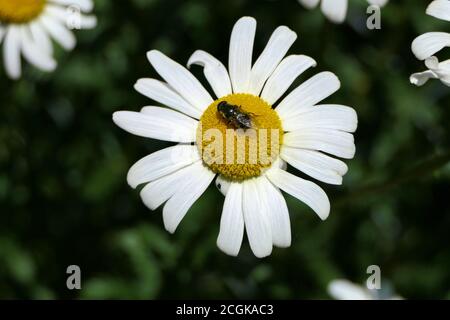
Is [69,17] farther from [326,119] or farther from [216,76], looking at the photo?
[326,119]

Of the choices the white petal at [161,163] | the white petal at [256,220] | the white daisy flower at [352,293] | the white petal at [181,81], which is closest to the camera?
the white petal at [256,220]

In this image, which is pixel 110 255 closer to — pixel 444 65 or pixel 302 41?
pixel 302 41

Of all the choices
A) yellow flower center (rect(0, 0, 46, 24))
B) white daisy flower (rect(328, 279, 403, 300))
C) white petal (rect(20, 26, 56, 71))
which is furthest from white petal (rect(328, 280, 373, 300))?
yellow flower center (rect(0, 0, 46, 24))

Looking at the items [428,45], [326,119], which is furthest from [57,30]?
[428,45]

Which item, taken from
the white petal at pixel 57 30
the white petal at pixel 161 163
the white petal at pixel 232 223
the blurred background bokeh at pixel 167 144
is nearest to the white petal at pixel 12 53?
the white petal at pixel 57 30

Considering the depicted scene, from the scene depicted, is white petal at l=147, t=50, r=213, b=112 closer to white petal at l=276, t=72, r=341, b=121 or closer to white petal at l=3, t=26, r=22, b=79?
white petal at l=276, t=72, r=341, b=121

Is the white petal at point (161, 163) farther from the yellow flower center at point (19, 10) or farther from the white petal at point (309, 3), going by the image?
the yellow flower center at point (19, 10)
